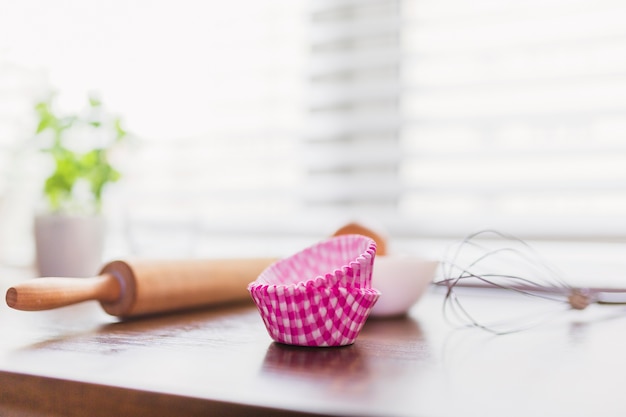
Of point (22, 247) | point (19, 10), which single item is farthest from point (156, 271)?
point (19, 10)

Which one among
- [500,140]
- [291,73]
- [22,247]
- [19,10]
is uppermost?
[19,10]

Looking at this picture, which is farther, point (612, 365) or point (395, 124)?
point (395, 124)

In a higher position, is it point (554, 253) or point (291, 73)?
point (291, 73)

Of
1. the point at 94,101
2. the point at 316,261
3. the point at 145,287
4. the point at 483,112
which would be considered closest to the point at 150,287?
the point at 145,287

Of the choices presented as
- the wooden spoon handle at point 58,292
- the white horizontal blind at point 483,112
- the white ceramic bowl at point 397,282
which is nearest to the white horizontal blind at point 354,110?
the white horizontal blind at point 483,112

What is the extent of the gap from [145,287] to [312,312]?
22 centimetres

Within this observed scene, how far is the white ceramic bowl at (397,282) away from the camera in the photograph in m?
0.64

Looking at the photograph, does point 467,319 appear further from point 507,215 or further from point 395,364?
point 507,215

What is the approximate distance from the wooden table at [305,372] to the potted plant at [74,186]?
423mm

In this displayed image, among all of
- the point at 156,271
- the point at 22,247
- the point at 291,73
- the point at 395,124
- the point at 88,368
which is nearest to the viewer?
the point at 88,368

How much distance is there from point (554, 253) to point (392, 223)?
0.91 feet

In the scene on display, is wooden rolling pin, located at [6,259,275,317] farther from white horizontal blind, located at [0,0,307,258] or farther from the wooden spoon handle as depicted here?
white horizontal blind, located at [0,0,307,258]

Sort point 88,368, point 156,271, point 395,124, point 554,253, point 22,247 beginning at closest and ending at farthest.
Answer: point 88,368
point 156,271
point 554,253
point 395,124
point 22,247

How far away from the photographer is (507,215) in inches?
40.9
